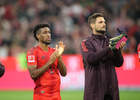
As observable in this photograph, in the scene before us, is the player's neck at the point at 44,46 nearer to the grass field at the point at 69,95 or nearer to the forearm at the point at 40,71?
the forearm at the point at 40,71

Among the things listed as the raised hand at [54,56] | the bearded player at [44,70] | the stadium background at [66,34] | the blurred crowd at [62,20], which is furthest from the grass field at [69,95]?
the raised hand at [54,56]

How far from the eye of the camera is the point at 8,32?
14281 millimetres

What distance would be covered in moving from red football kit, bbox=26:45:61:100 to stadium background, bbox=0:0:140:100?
4.66 m

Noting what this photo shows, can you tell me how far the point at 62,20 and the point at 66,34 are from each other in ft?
3.63

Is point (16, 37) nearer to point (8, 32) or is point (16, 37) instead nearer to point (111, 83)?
point (8, 32)

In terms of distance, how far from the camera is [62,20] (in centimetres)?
1416

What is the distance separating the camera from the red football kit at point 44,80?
14.5 feet

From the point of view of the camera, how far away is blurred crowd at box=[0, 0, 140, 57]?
12.5 m

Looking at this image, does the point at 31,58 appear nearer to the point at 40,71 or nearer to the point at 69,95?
the point at 40,71

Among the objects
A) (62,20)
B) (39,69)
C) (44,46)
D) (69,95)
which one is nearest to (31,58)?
(39,69)

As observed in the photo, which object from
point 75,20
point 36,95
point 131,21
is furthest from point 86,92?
point 75,20

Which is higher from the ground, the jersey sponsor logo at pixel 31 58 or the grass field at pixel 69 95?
the jersey sponsor logo at pixel 31 58

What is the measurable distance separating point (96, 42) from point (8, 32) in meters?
10.7

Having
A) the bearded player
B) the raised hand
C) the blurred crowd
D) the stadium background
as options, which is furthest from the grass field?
the raised hand
